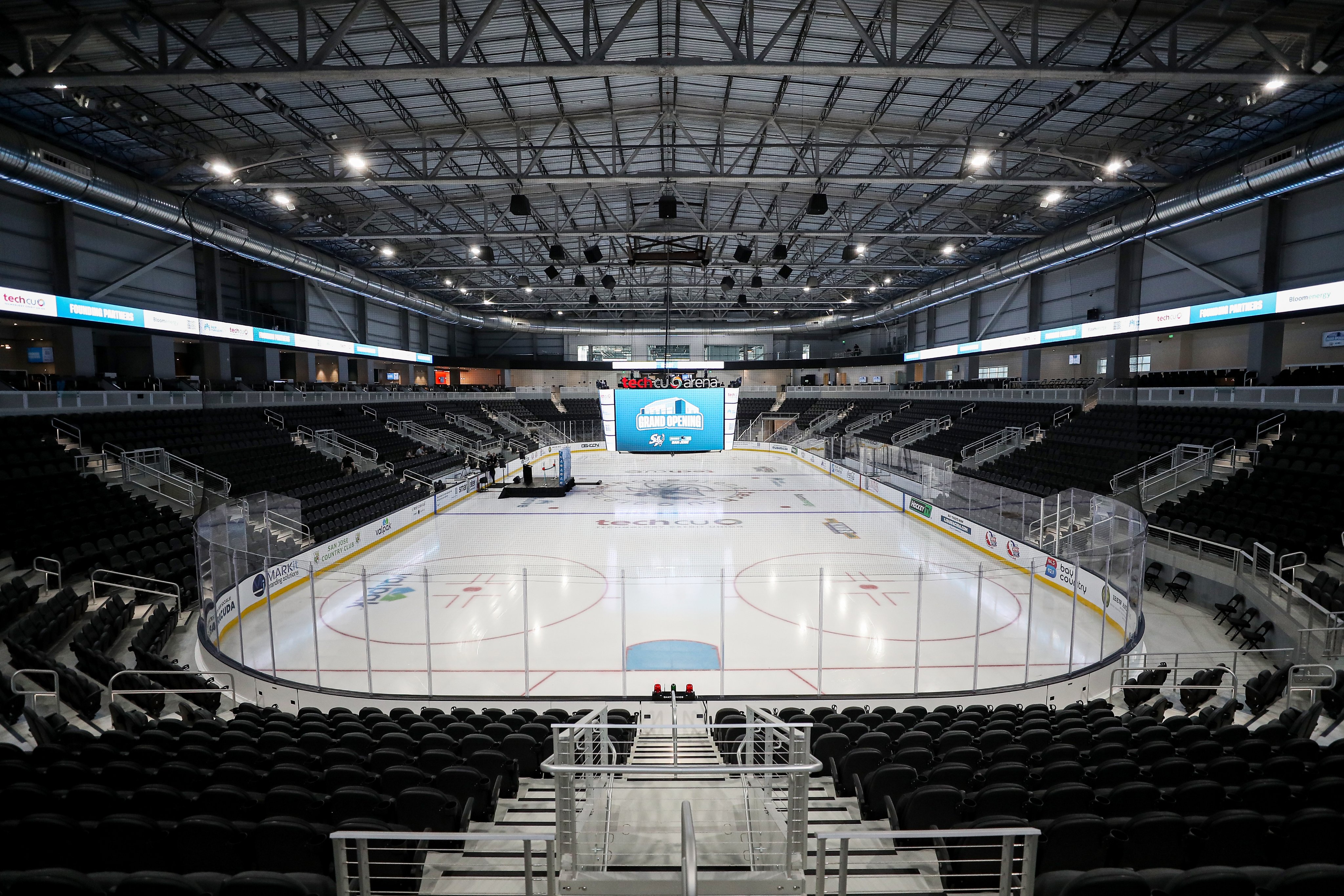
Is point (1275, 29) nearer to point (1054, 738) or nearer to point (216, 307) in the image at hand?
point (1054, 738)

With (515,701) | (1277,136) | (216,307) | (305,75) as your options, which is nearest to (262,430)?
(216,307)

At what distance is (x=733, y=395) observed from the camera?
18.4m

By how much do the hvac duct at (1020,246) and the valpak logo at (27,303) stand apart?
265cm

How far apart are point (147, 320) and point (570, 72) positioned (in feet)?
59.2

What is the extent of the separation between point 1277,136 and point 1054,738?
66.9 ft

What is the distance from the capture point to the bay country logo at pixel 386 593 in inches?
474

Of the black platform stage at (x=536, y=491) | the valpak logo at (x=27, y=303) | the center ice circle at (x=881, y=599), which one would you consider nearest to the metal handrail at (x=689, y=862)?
the center ice circle at (x=881, y=599)

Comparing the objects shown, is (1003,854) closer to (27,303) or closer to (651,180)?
(651,180)

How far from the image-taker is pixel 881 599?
12234 millimetres

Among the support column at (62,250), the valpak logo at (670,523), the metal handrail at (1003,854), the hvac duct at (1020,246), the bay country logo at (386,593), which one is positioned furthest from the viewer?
the support column at (62,250)

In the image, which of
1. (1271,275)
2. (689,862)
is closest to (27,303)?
(689,862)

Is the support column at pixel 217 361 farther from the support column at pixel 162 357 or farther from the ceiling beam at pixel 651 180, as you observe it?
the ceiling beam at pixel 651 180

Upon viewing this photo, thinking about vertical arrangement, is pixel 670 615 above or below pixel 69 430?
below

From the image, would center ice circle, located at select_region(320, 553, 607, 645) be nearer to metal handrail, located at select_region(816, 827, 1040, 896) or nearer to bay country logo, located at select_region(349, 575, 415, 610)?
bay country logo, located at select_region(349, 575, 415, 610)
